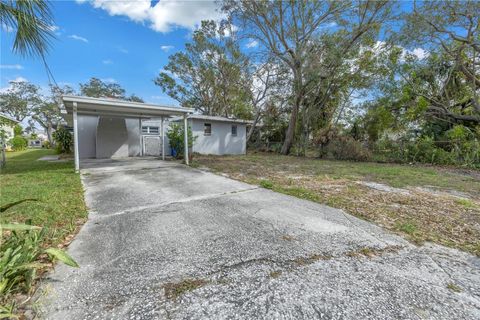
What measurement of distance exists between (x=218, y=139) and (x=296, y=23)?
27.1 feet

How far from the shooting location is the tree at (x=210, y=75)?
1828 cm

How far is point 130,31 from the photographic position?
32.2 ft

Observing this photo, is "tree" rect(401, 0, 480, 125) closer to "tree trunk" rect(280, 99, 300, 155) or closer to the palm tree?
"tree trunk" rect(280, 99, 300, 155)

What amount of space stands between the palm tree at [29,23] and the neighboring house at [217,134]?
11.2 metres

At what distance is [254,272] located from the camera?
1968mm

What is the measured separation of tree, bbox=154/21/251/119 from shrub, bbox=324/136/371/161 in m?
8.01

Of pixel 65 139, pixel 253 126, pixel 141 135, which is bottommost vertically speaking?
pixel 65 139

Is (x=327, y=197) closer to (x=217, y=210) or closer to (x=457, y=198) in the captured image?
(x=217, y=210)

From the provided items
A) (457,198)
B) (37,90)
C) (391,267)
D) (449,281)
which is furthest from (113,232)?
(37,90)

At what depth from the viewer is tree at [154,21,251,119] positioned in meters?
18.3

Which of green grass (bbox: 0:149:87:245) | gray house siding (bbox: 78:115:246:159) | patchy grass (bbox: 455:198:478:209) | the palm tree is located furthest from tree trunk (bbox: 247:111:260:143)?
the palm tree

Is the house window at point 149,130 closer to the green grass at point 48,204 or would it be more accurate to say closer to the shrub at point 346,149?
the green grass at point 48,204

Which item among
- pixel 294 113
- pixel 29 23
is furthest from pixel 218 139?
pixel 29 23

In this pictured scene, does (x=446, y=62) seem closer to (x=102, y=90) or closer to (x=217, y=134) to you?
(x=217, y=134)
